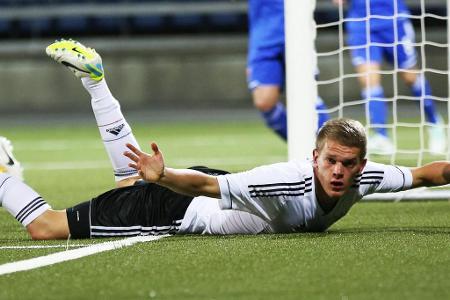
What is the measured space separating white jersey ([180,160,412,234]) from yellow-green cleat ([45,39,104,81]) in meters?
0.97

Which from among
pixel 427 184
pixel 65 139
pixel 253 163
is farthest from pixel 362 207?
pixel 65 139

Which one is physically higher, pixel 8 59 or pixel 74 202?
pixel 8 59

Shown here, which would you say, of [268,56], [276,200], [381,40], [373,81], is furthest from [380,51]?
[276,200]

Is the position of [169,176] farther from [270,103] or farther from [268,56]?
[270,103]

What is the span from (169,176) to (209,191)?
0.79 ft

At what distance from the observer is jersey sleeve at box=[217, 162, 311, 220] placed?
411cm

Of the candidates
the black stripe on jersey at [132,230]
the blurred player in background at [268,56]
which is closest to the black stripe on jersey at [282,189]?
the black stripe on jersey at [132,230]

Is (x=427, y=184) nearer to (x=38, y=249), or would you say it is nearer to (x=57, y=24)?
(x=38, y=249)

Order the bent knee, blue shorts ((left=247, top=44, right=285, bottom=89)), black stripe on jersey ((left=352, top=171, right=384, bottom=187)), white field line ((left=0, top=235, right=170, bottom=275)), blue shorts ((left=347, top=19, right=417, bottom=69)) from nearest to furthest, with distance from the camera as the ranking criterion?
white field line ((left=0, top=235, right=170, bottom=275)), black stripe on jersey ((left=352, top=171, right=384, bottom=187)), the bent knee, blue shorts ((left=347, top=19, right=417, bottom=69)), blue shorts ((left=247, top=44, right=285, bottom=89))

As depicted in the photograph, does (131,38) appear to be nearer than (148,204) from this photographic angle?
No

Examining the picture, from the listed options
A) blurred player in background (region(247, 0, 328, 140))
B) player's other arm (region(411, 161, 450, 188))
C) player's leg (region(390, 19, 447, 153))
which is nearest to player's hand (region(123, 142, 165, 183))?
player's other arm (region(411, 161, 450, 188))

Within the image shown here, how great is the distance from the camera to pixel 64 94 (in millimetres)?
18750

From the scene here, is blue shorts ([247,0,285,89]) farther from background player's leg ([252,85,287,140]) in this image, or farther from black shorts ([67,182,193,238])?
black shorts ([67,182,193,238])

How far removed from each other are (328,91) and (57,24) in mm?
5418
